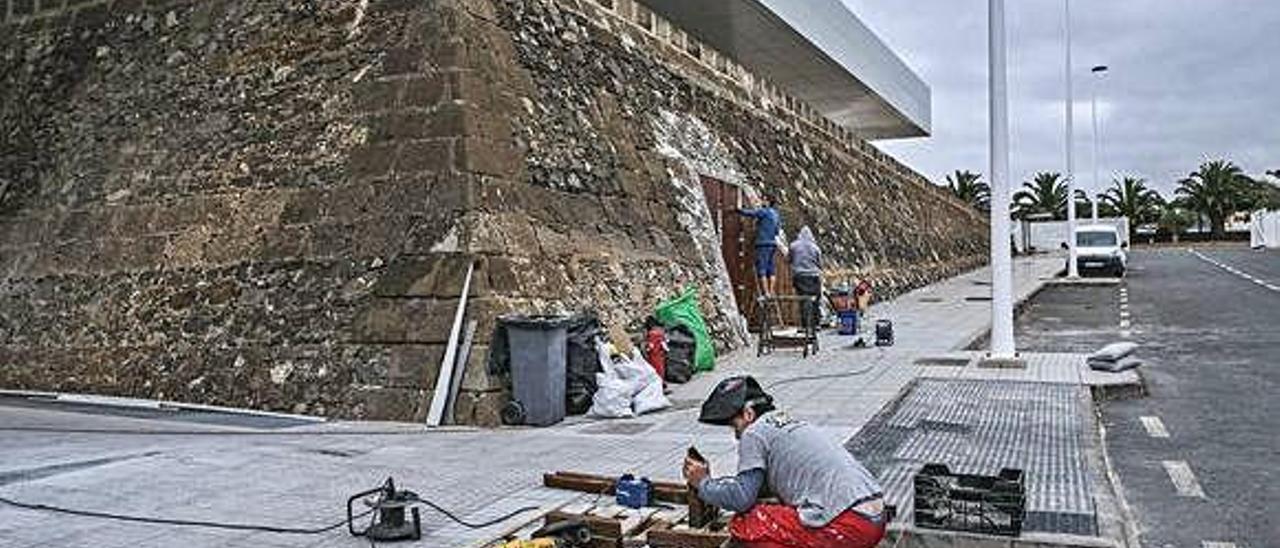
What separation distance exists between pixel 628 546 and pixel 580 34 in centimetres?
1017

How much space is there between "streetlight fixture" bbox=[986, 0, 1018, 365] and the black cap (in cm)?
860

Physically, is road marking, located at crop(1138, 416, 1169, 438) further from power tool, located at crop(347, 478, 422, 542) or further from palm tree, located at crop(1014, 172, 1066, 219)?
palm tree, located at crop(1014, 172, 1066, 219)

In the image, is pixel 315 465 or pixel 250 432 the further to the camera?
pixel 250 432

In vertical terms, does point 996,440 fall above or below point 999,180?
below

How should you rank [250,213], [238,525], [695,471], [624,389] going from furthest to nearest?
[250,213] < [624,389] < [238,525] < [695,471]

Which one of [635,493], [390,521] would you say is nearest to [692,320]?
[635,493]

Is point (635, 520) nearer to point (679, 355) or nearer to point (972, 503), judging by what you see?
point (972, 503)

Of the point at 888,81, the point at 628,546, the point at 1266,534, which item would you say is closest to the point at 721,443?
the point at 628,546

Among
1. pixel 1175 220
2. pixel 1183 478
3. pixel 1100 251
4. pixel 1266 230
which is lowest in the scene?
pixel 1183 478

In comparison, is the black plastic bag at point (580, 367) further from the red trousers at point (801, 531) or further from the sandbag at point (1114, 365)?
the sandbag at point (1114, 365)

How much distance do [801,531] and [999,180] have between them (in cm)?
933

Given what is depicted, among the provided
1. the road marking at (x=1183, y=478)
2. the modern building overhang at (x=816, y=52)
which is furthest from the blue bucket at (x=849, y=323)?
the road marking at (x=1183, y=478)

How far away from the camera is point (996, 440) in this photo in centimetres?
775

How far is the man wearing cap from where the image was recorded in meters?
4.18
